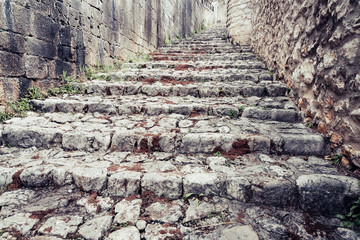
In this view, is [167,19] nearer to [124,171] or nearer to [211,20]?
[124,171]

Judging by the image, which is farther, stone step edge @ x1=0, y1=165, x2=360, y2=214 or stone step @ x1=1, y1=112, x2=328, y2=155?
stone step @ x1=1, y1=112, x2=328, y2=155

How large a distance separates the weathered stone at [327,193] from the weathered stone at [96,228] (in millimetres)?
1317

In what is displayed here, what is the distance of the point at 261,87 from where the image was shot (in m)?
2.92

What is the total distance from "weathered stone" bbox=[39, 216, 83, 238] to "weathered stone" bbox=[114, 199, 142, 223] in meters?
0.24

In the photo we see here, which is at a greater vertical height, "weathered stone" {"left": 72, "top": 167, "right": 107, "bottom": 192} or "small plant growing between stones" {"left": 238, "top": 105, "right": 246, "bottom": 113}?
"small plant growing between stones" {"left": 238, "top": 105, "right": 246, "bottom": 113}

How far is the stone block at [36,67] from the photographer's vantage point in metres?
2.50

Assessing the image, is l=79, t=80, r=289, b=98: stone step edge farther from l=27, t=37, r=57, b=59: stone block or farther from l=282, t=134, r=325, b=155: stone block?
l=282, t=134, r=325, b=155: stone block

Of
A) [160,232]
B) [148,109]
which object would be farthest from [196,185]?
[148,109]

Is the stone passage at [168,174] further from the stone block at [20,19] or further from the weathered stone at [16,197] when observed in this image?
the stone block at [20,19]

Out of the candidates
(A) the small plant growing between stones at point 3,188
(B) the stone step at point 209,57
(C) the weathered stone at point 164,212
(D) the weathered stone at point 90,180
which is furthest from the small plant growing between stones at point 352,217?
(B) the stone step at point 209,57

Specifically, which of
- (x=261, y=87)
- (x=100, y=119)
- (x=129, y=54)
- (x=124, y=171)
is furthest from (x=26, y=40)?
(x=261, y=87)

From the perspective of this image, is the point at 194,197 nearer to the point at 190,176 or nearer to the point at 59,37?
the point at 190,176

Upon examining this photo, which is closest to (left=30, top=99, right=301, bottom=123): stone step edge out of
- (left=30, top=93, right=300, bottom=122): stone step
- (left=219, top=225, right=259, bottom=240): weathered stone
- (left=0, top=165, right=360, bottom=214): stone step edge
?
(left=30, top=93, right=300, bottom=122): stone step

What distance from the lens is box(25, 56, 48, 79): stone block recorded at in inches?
98.5
